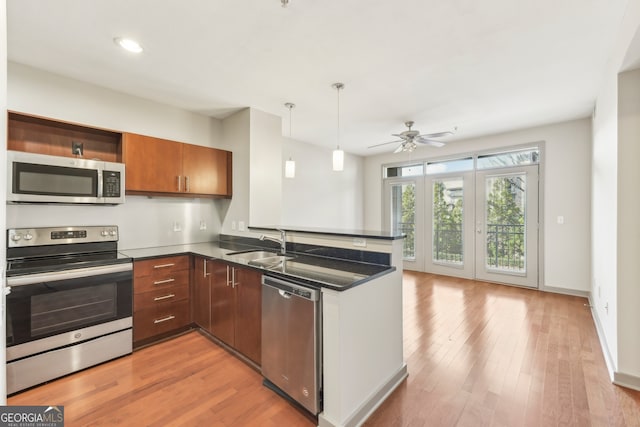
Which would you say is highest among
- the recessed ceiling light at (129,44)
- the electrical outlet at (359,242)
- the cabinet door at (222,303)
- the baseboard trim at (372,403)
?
the recessed ceiling light at (129,44)

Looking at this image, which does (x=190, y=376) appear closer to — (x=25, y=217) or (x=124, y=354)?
(x=124, y=354)

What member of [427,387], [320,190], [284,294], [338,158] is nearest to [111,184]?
[284,294]

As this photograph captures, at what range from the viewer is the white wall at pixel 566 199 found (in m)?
4.14

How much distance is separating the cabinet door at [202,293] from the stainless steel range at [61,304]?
0.59 metres

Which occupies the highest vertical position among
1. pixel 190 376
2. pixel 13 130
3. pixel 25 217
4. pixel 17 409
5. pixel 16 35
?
pixel 16 35

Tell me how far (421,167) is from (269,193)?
3.67 m

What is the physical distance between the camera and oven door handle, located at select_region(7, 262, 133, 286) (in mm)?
2014

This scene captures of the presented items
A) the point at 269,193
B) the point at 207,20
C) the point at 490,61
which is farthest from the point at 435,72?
the point at 269,193

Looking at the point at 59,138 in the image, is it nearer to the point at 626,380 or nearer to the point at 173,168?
the point at 173,168

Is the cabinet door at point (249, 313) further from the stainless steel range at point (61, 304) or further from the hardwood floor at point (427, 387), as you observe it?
the stainless steel range at point (61, 304)

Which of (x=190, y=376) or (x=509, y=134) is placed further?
(x=509, y=134)

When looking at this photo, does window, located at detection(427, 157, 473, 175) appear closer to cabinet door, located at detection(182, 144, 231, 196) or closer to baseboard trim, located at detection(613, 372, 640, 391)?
baseboard trim, located at detection(613, 372, 640, 391)

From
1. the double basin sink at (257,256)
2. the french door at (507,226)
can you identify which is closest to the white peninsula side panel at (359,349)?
the double basin sink at (257,256)

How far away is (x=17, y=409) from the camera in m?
1.34
